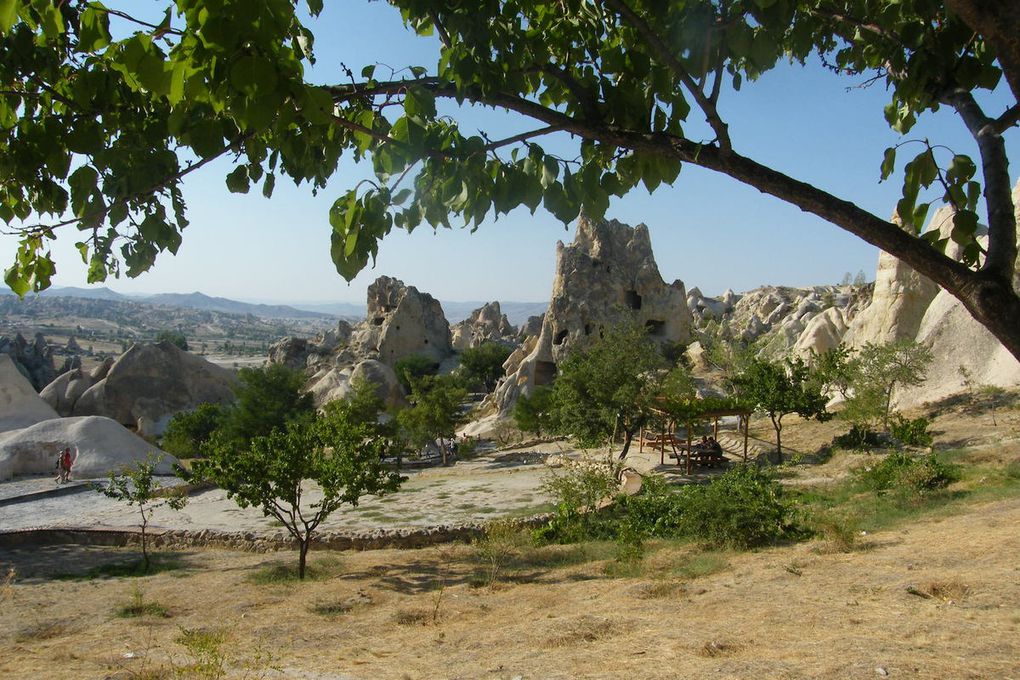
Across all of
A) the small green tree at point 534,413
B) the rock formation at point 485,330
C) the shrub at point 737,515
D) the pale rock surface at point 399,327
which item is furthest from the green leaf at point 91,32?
the rock formation at point 485,330

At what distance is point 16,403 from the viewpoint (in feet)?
74.0

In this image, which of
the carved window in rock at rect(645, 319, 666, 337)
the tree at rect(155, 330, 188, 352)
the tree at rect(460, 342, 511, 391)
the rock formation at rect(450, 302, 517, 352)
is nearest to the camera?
the carved window in rock at rect(645, 319, 666, 337)

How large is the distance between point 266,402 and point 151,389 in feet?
34.9

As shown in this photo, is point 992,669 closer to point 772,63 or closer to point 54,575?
point 772,63

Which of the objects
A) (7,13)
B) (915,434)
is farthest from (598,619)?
(915,434)

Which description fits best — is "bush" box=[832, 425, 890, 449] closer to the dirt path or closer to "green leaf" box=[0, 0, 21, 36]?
the dirt path

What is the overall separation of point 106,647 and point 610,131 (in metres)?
5.28

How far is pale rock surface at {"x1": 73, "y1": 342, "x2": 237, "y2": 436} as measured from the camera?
29953mm

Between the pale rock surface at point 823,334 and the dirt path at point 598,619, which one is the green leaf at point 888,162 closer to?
the dirt path at point 598,619

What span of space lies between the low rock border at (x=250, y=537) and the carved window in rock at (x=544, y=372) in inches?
677

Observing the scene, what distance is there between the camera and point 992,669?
325 centimetres

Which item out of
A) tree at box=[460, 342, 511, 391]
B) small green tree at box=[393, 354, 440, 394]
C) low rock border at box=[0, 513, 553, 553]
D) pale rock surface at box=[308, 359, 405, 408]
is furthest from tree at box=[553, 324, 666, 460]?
tree at box=[460, 342, 511, 391]

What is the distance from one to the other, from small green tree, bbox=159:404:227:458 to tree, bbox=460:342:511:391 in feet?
48.2

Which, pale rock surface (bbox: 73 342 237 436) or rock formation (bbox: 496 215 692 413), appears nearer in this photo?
rock formation (bbox: 496 215 692 413)
